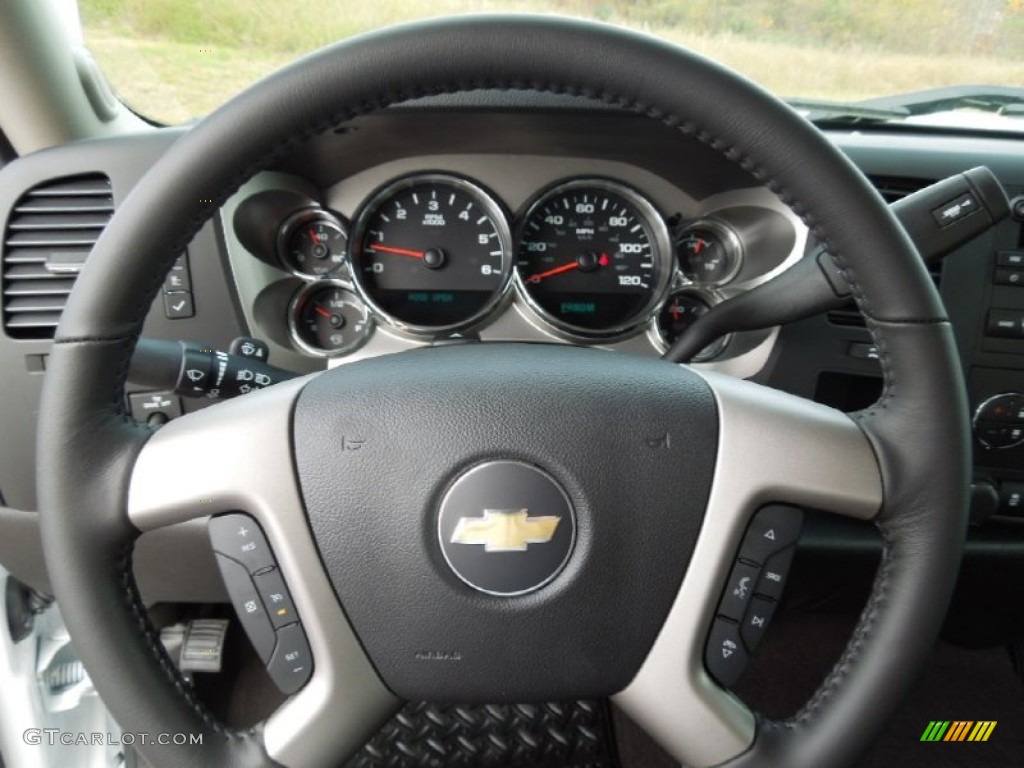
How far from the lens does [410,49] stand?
0.70m

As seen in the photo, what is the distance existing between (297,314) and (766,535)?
42.7 inches

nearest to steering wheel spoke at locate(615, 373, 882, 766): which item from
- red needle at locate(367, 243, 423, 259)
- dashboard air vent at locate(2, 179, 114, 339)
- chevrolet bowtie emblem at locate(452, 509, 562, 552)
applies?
chevrolet bowtie emblem at locate(452, 509, 562, 552)

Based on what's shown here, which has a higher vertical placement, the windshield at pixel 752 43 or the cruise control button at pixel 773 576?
the windshield at pixel 752 43

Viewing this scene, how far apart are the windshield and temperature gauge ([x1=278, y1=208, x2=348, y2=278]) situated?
26 cm

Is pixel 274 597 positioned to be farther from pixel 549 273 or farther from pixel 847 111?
pixel 847 111

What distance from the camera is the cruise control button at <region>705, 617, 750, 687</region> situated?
846mm

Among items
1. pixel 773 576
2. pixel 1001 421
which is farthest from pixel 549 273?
pixel 773 576

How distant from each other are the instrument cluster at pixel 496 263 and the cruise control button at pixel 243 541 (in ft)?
2.66

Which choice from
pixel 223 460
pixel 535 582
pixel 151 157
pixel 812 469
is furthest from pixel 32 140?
pixel 812 469

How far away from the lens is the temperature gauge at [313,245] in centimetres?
164

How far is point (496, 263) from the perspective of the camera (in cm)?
166

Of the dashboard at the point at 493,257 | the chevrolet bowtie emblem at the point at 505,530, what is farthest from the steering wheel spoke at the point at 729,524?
the dashboard at the point at 493,257

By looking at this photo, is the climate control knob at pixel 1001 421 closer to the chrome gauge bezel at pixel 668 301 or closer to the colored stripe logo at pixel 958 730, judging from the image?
the chrome gauge bezel at pixel 668 301

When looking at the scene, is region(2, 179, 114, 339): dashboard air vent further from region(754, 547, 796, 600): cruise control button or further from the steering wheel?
region(754, 547, 796, 600): cruise control button
